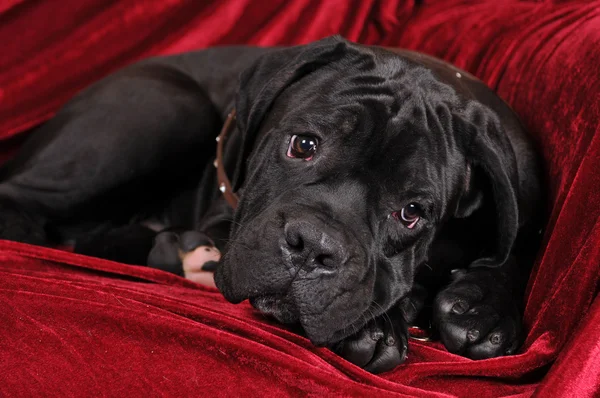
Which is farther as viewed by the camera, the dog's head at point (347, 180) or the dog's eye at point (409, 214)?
the dog's eye at point (409, 214)

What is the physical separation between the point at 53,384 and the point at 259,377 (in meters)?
0.47

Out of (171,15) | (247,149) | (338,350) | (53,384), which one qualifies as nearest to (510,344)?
(338,350)

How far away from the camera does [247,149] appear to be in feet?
7.63

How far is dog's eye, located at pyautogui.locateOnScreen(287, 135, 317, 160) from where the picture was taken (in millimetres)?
2002

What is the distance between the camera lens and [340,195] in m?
1.89

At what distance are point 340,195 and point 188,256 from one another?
0.88 m

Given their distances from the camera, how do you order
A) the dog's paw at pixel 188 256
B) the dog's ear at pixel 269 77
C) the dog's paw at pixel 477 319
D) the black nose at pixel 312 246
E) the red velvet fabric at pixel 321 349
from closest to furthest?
the red velvet fabric at pixel 321 349
the black nose at pixel 312 246
the dog's paw at pixel 477 319
the dog's ear at pixel 269 77
the dog's paw at pixel 188 256

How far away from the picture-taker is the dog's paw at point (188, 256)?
2.53 m

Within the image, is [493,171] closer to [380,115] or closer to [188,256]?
[380,115]

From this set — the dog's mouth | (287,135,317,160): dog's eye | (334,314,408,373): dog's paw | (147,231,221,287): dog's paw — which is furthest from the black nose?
(147,231,221,287): dog's paw

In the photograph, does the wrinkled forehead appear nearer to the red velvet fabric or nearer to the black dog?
the black dog

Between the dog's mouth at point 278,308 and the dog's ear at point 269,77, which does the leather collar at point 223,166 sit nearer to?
the dog's ear at point 269,77

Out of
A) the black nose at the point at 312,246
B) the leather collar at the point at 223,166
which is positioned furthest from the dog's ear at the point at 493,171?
the leather collar at the point at 223,166

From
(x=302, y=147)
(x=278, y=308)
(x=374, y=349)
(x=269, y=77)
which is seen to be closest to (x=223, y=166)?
(x=269, y=77)
